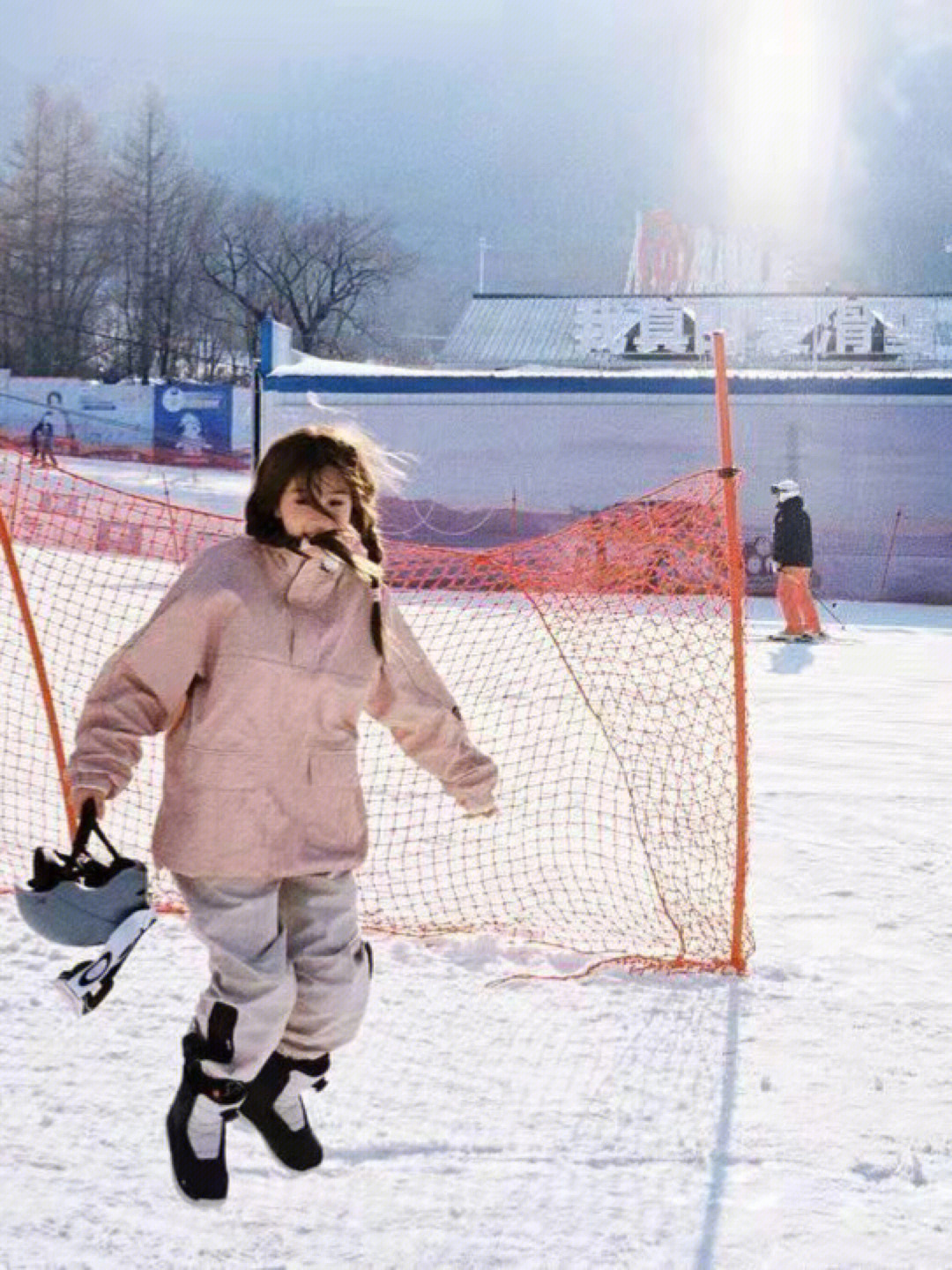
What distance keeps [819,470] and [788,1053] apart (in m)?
19.8

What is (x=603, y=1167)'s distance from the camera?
360 cm

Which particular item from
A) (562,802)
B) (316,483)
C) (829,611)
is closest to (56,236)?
(829,611)

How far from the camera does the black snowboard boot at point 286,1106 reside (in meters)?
3.38

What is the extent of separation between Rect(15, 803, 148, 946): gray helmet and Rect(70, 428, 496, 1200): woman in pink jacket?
96mm

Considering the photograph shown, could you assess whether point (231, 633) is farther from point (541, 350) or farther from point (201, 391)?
point (541, 350)

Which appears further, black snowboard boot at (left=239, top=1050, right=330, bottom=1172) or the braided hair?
black snowboard boot at (left=239, top=1050, right=330, bottom=1172)

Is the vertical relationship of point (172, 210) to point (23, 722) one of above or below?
above

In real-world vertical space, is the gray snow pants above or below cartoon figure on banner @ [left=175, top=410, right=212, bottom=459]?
below

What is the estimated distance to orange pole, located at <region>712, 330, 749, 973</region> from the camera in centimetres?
510

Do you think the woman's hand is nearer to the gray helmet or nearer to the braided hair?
the gray helmet

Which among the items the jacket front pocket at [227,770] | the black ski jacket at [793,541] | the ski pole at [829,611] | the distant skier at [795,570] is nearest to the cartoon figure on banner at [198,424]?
the ski pole at [829,611]

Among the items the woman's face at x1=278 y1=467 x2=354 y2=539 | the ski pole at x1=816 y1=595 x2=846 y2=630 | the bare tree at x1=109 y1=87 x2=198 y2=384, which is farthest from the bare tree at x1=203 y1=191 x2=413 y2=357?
the woman's face at x1=278 y1=467 x2=354 y2=539

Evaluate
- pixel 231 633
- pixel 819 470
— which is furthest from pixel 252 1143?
pixel 819 470

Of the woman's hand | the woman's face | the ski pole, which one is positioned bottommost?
the ski pole
